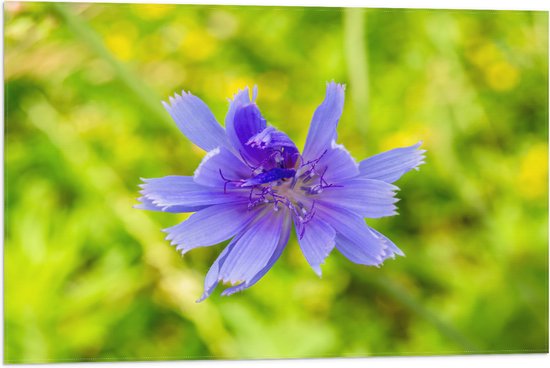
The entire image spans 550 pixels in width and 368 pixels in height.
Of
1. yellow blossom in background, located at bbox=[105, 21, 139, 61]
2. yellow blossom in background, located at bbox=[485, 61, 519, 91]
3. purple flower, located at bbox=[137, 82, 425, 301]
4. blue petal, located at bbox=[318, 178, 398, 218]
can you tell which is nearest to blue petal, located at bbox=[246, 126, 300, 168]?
purple flower, located at bbox=[137, 82, 425, 301]

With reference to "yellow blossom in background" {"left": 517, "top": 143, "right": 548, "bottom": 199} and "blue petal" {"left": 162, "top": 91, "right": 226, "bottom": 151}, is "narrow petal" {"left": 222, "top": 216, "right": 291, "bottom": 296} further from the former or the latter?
"yellow blossom in background" {"left": 517, "top": 143, "right": 548, "bottom": 199}

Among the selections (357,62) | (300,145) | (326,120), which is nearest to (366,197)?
(326,120)

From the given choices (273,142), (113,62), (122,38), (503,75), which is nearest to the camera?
(273,142)

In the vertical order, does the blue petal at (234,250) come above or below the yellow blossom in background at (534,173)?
above

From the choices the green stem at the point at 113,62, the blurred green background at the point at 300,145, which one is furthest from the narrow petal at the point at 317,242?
the blurred green background at the point at 300,145

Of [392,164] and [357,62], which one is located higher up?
[357,62]

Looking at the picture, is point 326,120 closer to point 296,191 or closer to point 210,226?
point 296,191

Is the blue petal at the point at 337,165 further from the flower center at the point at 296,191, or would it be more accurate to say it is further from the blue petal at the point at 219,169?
the blue petal at the point at 219,169
